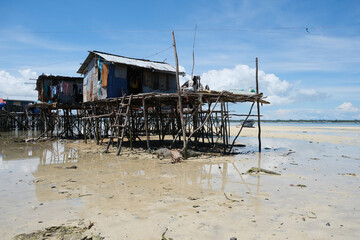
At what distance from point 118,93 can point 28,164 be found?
6856 millimetres

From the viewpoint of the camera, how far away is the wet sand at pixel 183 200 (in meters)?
4.11

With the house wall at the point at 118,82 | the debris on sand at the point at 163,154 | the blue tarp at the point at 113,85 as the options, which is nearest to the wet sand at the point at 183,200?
the debris on sand at the point at 163,154

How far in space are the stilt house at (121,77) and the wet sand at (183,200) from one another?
7.01 meters

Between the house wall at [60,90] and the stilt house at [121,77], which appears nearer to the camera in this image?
the stilt house at [121,77]

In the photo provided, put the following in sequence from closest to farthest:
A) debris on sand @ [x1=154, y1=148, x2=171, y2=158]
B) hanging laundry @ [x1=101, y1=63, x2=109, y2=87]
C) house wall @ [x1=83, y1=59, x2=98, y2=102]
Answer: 1. debris on sand @ [x1=154, y1=148, x2=171, y2=158]
2. hanging laundry @ [x1=101, y1=63, x2=109, y2=87]
3. house wall @ [x1=83, y1=59, x2=98, y2=102]

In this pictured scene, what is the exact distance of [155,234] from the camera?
3.91m

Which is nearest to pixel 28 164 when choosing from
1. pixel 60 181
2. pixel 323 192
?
pixel 60 181

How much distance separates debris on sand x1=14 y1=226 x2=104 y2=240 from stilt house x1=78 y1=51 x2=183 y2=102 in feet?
35.6

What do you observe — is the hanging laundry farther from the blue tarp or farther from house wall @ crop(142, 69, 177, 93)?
house wall @ crop(142, 69, 177, 93)

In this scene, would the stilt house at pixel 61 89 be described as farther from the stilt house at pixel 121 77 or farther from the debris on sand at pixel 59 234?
the debris on sand at pixel 59 234

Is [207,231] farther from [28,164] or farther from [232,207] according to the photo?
[28,164]

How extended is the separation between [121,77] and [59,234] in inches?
500

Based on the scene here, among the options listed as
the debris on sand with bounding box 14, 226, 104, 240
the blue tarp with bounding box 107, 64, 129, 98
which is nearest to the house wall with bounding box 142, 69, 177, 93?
the blue tarp with bounding box 107, 64, 129, 98

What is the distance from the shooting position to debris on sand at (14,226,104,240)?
3.79 meters
